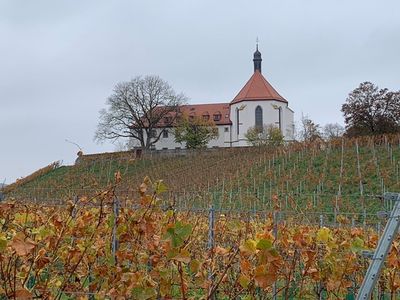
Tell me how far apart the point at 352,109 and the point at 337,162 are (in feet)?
67.1

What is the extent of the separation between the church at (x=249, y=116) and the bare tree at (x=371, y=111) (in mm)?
16227

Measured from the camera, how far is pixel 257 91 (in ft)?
205

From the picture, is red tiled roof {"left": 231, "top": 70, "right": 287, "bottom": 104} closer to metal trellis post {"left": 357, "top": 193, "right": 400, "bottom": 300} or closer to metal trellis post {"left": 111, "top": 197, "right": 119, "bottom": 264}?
metal trellis post {"left": 111, "top": 197, "right": 119, "bottom": 264}

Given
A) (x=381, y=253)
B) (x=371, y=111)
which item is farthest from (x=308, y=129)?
(x=381, y=253)

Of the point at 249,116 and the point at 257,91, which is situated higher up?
the point at 257,91

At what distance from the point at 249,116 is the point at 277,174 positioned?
36450 millimetres

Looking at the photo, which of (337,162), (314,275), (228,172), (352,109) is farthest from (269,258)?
(352,109)

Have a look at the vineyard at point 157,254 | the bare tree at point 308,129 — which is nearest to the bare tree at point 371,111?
the bare tree at point 308,129

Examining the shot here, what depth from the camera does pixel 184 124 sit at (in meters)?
52.0

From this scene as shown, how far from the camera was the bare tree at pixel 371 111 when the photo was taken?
42384 millimetres

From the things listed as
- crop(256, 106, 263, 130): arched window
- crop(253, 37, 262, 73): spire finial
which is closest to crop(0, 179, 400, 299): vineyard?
crop(256, 106, 263, 130): arched window

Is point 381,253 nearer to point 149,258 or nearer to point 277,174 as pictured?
point 149,258

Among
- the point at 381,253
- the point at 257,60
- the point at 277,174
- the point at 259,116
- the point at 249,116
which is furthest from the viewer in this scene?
the point at 257,60

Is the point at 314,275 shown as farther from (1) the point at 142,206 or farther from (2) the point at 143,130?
(2) the point at 143,130
